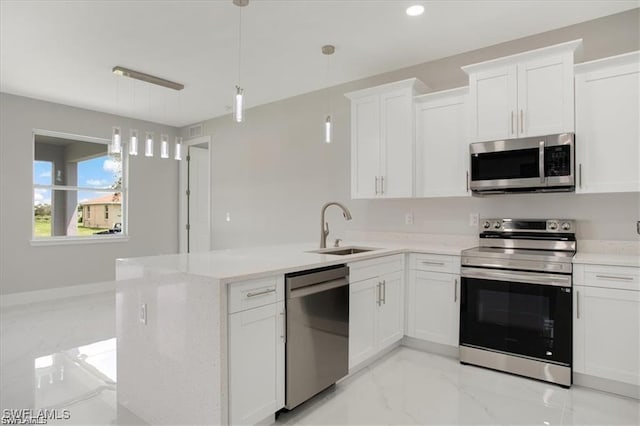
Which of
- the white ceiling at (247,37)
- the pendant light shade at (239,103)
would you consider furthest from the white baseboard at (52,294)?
the pendant light shade at (239,103)

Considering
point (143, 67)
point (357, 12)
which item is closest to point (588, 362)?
point (357, 12)

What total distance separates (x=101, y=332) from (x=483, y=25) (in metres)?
4.58

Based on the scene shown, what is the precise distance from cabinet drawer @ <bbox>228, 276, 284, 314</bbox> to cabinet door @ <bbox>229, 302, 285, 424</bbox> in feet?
0.10

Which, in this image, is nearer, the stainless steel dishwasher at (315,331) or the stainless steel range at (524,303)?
the stainless steel dishwasher at (315,331)

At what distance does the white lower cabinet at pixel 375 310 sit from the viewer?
2.65m

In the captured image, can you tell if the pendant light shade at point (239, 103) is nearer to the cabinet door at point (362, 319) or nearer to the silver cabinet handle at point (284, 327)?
the silver cabinet handle at point (284, 327)

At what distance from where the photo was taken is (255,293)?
6.28ft

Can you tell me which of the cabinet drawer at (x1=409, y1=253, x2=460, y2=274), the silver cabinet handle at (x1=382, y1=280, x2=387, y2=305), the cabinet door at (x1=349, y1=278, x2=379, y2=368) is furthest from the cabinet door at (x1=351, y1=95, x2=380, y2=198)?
the cabinet door at (x1=349, y1=278, x2=379, y2=368)

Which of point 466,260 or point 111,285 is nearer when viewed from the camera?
point 466,260

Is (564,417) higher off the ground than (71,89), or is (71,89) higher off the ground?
(71,89)

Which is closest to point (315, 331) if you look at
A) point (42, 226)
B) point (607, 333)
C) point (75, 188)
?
point (607, 333)

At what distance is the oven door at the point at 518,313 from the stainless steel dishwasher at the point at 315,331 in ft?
3.52

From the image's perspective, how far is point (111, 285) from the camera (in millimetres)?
5824

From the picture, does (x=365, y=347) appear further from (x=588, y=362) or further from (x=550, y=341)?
(x=588, y=362)
